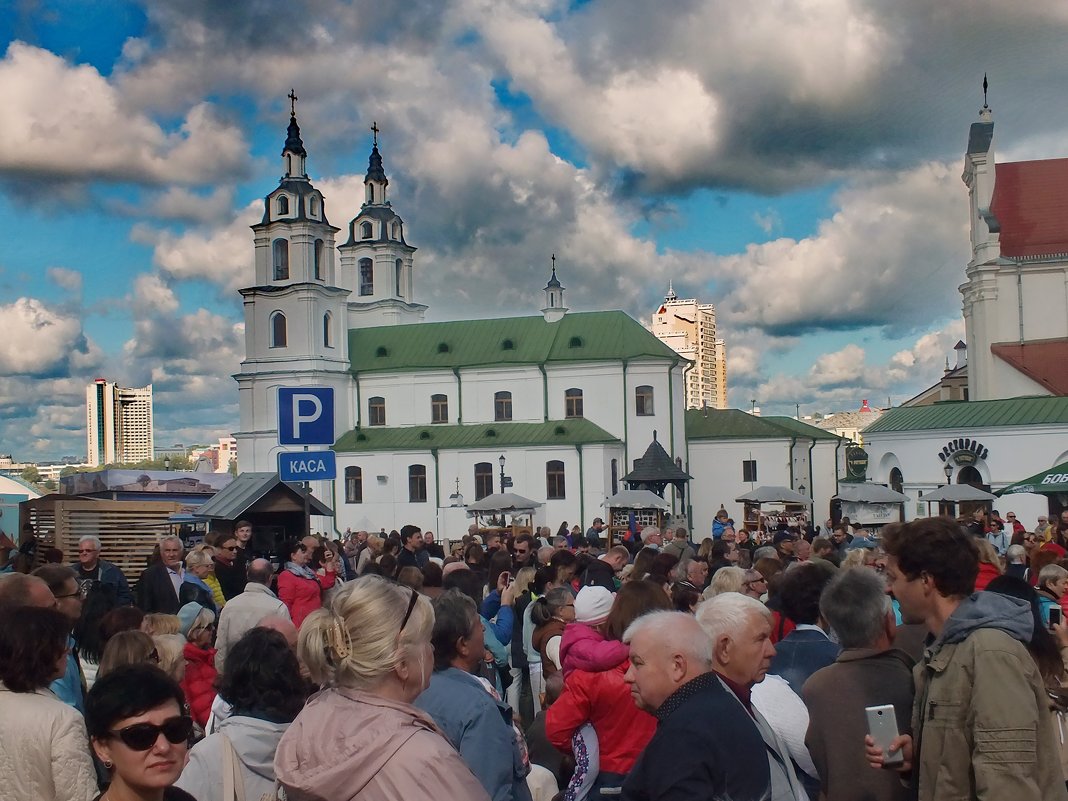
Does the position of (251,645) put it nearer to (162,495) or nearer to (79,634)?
(79,634)

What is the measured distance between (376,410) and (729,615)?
52683mm

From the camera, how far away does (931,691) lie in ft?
13.2

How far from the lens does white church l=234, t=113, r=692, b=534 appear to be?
5097 centimetres

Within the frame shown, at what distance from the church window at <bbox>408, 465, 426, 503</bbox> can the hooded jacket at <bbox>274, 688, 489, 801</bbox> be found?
4961 cm

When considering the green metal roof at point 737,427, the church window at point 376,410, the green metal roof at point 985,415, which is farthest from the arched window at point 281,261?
the green metal roof at point 985,415

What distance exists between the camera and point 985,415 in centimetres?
3931

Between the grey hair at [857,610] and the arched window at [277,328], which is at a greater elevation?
the arched window at [277,328]

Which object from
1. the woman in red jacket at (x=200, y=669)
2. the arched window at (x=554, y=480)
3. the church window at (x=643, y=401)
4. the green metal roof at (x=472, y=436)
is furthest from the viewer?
the church window at (x=643, y=401)

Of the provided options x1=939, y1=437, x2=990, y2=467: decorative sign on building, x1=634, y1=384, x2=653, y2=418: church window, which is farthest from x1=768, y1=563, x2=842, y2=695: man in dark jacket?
x1=634, y1=384, x2=653, y2=418: church window

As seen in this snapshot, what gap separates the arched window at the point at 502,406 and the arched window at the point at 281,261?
42.1 feet

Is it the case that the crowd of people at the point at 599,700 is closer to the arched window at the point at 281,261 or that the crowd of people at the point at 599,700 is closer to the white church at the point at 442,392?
the white church at the point at 442,392

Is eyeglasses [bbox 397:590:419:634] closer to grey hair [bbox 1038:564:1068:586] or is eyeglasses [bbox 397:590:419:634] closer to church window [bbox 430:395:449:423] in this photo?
grey hair [bbox 1038:564:1068:586]

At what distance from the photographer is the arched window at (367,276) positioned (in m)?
67.4

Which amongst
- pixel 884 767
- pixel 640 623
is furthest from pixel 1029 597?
pixel 640 623
